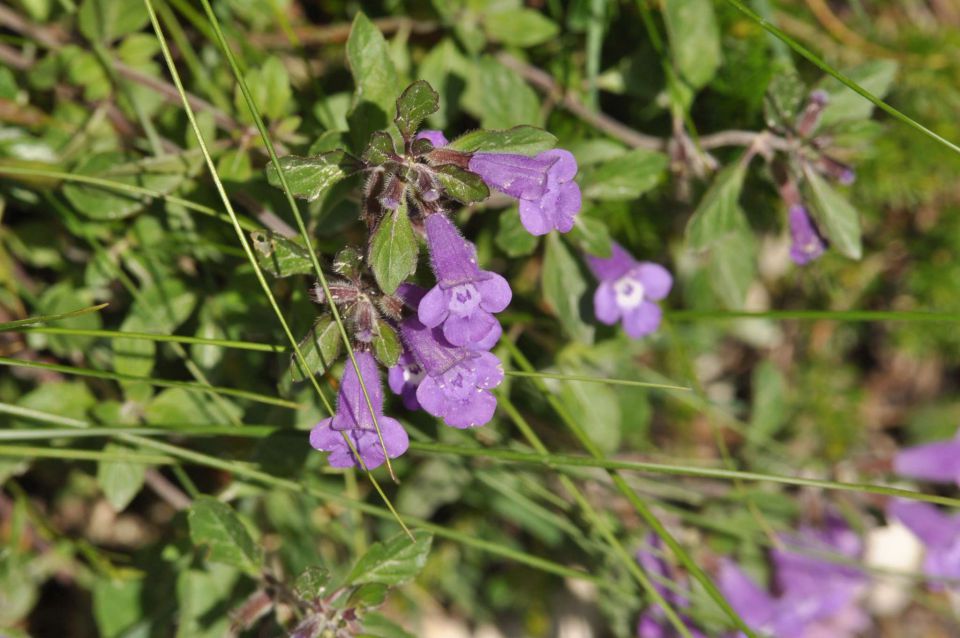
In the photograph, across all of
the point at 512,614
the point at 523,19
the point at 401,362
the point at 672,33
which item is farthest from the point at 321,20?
the point at 512,614

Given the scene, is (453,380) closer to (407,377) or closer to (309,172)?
(407,377)

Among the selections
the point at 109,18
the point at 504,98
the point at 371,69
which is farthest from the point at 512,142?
the point at 109,18

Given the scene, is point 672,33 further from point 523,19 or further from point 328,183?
point 328,183

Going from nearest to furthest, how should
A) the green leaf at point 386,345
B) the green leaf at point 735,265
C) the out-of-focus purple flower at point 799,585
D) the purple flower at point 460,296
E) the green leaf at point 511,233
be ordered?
the purple flower at point 460,296 → the green leaf at point 386,345 → the green leaf at point 511,233 → the green leaf at point 735,265 → the out-of-focus purple flower at point 799,585

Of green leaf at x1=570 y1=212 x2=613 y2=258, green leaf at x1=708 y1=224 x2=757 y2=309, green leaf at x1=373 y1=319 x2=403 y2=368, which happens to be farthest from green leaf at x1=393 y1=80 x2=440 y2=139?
green leaf at x1=708 y1=224 x2=757 y2=309

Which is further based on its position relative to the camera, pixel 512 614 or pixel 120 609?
pixel 512 614

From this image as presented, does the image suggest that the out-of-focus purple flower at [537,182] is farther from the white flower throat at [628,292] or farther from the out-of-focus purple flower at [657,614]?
the out-of-focus purple flower at [657,614]

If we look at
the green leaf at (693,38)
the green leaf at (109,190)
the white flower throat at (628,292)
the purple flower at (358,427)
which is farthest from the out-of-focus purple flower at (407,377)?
the green leaf at (693,38)
